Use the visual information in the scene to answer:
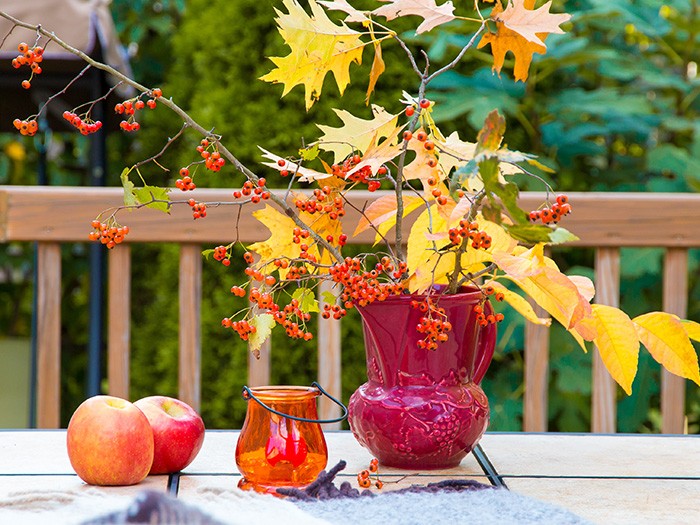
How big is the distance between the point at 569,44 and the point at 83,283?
177cm

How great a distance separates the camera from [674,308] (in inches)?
60.0

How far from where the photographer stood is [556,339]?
6.08 ft

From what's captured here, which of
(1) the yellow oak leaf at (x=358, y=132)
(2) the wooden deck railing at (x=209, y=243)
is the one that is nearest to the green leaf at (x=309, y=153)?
(1) the yellow oak leaf at (x=358, y=132)

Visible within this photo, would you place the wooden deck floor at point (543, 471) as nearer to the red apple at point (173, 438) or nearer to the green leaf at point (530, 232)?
the red apple at point (173, 438)

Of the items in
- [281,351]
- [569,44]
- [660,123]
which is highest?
[569,44]

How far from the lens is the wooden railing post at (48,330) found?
1.52 metres

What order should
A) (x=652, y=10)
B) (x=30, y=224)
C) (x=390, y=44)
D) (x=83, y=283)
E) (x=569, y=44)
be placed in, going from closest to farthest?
(x=30, y=224) < (x=569, y=44) < (x=652, y=10) < (x=390, y=44) < (x=83, y=283)

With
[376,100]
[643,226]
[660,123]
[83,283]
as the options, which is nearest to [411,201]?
[643,226]

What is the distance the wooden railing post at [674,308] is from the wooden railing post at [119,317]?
0.91 meters

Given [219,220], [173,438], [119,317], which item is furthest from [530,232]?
[119,317]

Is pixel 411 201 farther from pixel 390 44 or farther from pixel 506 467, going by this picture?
pixel 390 44

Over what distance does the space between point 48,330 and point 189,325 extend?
0.25 meters

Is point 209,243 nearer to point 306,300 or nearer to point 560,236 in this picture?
point 306,300

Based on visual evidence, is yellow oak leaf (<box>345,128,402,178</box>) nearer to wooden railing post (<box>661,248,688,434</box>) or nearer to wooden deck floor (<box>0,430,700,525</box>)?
wooden deck floor (<box>0,430,700,525</box>)
